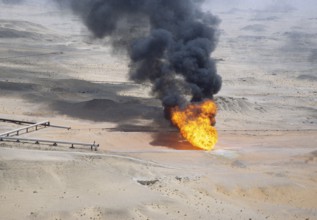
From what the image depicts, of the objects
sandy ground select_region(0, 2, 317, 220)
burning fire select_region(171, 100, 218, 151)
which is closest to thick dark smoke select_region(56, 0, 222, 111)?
burning fire select_region(171, 100, 218, 151)

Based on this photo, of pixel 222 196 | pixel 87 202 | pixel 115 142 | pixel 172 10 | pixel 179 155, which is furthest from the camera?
pixel 172 10

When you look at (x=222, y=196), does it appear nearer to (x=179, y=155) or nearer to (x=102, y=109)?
(x=179, y=155)

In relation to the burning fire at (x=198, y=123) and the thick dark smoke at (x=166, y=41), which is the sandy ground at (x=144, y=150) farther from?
the thick dark smoke at (x=166, y=41)

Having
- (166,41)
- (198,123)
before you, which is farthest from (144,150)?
(166,41)

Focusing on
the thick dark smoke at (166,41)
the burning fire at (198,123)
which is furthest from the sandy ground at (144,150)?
the thick dark smoke at (166,41)

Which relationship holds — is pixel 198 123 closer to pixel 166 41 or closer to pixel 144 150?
pixel 144 150

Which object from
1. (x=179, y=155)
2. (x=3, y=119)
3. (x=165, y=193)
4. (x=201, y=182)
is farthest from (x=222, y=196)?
(x=3, y=119)

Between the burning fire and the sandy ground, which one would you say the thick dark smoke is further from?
the sandy ground
